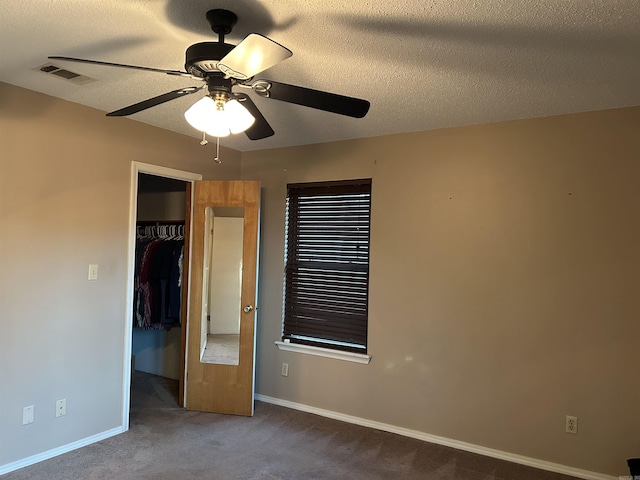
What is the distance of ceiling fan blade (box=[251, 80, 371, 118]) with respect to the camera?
1.79m

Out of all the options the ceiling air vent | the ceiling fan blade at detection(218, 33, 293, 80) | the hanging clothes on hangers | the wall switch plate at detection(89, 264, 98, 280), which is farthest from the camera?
the hanging clothes on hangers

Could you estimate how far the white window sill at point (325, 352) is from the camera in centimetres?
375

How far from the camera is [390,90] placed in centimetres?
272

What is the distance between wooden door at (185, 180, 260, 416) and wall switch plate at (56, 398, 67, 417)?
1034 millimetres

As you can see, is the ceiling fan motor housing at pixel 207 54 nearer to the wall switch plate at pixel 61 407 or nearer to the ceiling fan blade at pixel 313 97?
the ceiling fan blade at pixel 313 97

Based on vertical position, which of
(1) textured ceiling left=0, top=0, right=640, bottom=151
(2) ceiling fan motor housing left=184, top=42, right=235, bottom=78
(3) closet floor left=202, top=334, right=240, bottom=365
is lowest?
(3) closet floor left=202, top=334, right=240, bottom=365

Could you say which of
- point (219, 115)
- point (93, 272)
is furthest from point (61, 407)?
point (219, 115)

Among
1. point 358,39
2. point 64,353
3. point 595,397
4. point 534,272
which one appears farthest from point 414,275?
point 64,353

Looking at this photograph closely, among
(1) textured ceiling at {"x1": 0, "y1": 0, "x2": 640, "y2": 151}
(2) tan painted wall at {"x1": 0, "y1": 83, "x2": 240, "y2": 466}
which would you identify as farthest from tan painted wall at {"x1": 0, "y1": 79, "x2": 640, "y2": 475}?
(1) textured ceiling at {"x1": 0, "y1": 0, "x2": 640, "y2": 151}

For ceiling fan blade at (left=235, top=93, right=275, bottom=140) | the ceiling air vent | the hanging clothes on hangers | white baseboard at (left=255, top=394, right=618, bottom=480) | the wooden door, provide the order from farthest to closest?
the hanging clothes on hangers < the wooden door < white baseboard at (left=255, top=394, right=618, bottom=480) < the ceiling air vent < ceiling fan blade at (left=235, top=93, right=275, bottom=140)

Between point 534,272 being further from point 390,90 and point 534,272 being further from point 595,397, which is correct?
point 390,90

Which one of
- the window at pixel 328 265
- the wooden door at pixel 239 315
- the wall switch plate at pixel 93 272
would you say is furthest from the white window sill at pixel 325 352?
the wall switch plate at pixel 93 272

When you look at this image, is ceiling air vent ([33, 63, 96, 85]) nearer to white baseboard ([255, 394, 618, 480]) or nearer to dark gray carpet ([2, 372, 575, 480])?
dark gray carpet ([2, 372, 575, 480])

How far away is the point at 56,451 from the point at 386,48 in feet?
10.7
